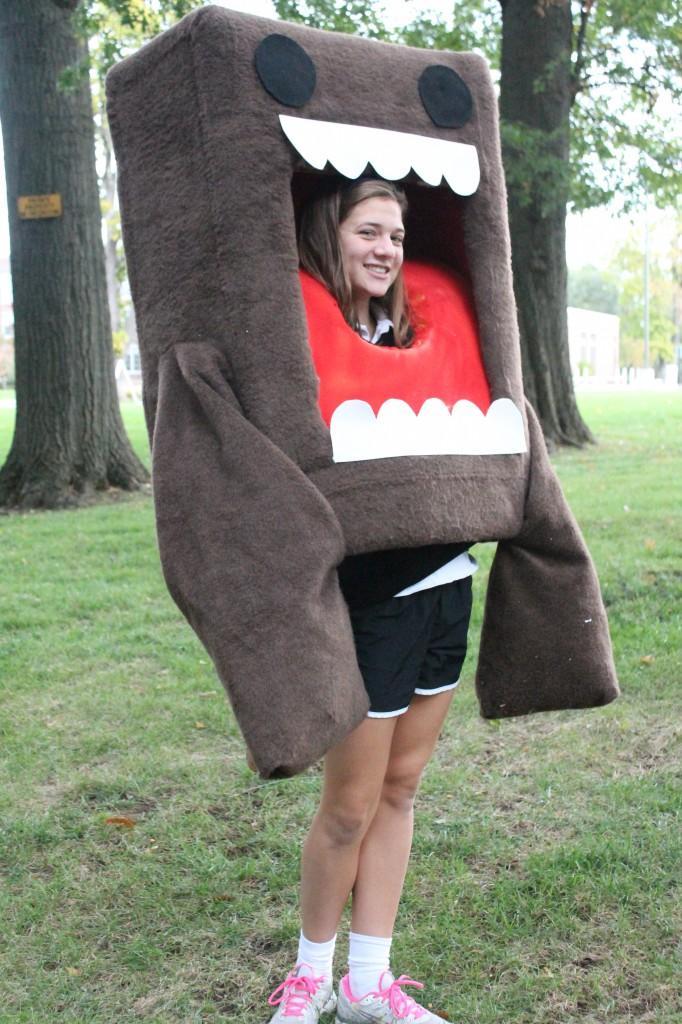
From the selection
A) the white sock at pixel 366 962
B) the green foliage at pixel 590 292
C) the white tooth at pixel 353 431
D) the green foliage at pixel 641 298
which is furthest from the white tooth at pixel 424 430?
the green foliage at pixel 590 292

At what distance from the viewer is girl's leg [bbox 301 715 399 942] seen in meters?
2.31

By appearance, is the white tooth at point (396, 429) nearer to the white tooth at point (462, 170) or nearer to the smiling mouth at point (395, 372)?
the smiling mouth at point (395, 372)

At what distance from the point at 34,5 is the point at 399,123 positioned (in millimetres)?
7890

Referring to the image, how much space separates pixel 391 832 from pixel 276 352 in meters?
1.09

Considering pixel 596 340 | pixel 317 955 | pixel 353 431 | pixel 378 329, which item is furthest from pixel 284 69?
pixel 596 340

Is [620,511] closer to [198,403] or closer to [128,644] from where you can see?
[128,644]

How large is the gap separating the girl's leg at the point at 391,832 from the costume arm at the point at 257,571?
349 mm

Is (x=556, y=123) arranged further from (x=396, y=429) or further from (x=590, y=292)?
(x=590, y=292)

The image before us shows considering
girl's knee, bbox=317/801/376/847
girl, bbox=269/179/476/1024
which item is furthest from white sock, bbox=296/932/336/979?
girl's knee, bbox=317/801/376/847

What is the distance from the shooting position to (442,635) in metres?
2.41

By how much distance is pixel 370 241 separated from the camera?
2330 mm

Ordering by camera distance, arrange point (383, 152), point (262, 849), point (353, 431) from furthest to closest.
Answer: point (262, 849)
point (383, 152)
point (353, 431)

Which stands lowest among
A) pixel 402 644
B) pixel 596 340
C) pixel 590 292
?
pixel 402 644

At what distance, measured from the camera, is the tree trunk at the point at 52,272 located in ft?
29.9
